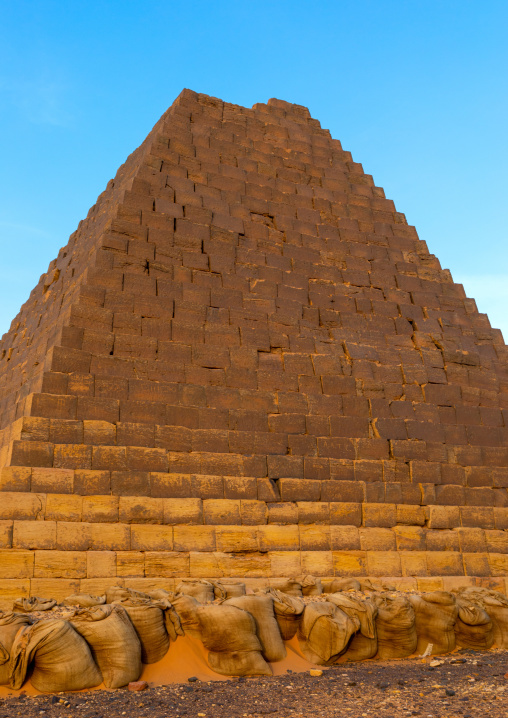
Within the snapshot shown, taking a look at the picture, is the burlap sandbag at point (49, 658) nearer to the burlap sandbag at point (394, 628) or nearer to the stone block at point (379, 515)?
the burlap sandbag at point (394, 628)

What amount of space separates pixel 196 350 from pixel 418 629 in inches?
174

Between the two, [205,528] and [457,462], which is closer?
[205,528]

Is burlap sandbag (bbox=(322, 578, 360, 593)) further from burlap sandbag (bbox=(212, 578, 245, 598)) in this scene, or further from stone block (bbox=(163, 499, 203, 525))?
stone block (bbox=(163, 499, 203, 525))

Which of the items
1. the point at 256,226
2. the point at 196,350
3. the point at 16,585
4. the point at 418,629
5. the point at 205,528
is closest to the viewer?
the point at 16,585

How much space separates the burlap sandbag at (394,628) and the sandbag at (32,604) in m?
3.30

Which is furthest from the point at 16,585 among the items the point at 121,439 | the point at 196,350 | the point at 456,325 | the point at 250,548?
the point at 456,325

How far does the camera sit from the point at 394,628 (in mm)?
7457

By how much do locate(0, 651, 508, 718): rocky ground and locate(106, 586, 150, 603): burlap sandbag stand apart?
41.5 inches

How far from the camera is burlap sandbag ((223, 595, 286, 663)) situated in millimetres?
6574

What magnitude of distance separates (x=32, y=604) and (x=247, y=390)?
406 centimetres

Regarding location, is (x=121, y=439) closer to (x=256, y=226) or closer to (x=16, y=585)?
(x=16, y=585)

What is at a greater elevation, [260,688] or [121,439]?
[121,439]

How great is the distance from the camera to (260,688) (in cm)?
588

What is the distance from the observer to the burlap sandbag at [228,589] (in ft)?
24.3
